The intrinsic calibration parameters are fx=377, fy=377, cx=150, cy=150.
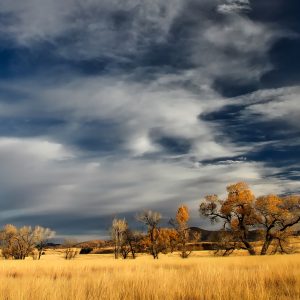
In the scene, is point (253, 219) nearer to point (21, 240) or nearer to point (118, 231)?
point (118, 231)

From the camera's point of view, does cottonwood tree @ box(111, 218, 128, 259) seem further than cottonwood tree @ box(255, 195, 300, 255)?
Yes

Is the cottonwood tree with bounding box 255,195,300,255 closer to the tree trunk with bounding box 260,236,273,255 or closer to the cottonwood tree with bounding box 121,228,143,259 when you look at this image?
the tree trunk with bounding box 260,236,273,255

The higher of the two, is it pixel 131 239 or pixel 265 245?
pixel 131 239

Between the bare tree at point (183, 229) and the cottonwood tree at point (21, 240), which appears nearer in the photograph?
the bare tree at point (183, 229)

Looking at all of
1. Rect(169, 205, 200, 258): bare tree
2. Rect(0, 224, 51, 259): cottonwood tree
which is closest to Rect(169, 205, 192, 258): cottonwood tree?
Rect(169, 205, 200, 258): bare tree

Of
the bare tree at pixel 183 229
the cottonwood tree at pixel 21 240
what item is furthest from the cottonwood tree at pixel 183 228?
the cottonwood tree at pixel 21 240

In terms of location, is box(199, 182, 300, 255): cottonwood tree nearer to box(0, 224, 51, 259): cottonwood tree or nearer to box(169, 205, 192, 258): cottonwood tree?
box(169, 205, 192, 258): cottonwood tree

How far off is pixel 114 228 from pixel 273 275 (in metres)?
49.8

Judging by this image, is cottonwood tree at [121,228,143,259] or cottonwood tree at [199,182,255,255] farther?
cottonwood tree at [121,228,143,259]

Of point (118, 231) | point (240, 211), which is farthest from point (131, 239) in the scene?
point (240, 211)

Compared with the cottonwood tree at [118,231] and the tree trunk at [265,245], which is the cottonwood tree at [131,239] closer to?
the cottonwood tree at [118,231]

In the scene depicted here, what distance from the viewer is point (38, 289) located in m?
8.29

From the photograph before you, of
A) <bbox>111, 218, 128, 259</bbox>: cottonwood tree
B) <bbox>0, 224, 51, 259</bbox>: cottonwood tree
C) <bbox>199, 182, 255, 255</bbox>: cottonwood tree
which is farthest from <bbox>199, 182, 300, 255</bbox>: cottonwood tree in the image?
<bbox>0, 224, 51, 259</bbox>: cottonwood tree

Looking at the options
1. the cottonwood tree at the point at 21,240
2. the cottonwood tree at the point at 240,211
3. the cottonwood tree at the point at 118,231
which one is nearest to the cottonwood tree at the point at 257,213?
the cottonwood tree at the point at 240,211
